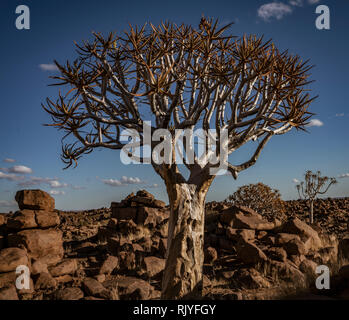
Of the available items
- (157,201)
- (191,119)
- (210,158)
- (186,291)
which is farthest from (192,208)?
(157,201)

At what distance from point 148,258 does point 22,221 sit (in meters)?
4.44

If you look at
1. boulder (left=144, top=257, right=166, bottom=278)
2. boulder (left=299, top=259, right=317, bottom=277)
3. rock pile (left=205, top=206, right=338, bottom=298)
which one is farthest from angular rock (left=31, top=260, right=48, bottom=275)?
boulder (left=299, top=259, right=317, bottom=277)

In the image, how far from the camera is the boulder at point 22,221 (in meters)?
9.37

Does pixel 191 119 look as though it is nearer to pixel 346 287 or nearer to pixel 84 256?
pixel 346 287

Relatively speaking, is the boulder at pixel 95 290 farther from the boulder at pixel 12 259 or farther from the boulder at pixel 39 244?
the boulder at pixel 39 244

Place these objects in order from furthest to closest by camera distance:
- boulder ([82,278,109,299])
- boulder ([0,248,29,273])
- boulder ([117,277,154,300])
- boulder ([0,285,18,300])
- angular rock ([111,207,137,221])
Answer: angular rock ([111,207,137,221]) < boulder ([0,248,29,273]) < boulder ([117,277,154,300]) < boulder ([82,278,109,299]) < boulder ([0,285,18,300])

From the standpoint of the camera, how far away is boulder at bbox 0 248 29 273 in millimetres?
7430

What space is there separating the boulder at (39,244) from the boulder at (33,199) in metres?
0.92

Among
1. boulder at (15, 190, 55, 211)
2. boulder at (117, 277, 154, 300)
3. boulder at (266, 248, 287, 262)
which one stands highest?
boulder at (15, 190, 55, 211)

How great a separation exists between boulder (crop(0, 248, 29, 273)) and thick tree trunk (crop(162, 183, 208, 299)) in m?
4.17

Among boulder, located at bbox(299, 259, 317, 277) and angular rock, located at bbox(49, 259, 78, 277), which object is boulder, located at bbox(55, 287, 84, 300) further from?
boulder, located at bbox(299, 259, 317, 277)
